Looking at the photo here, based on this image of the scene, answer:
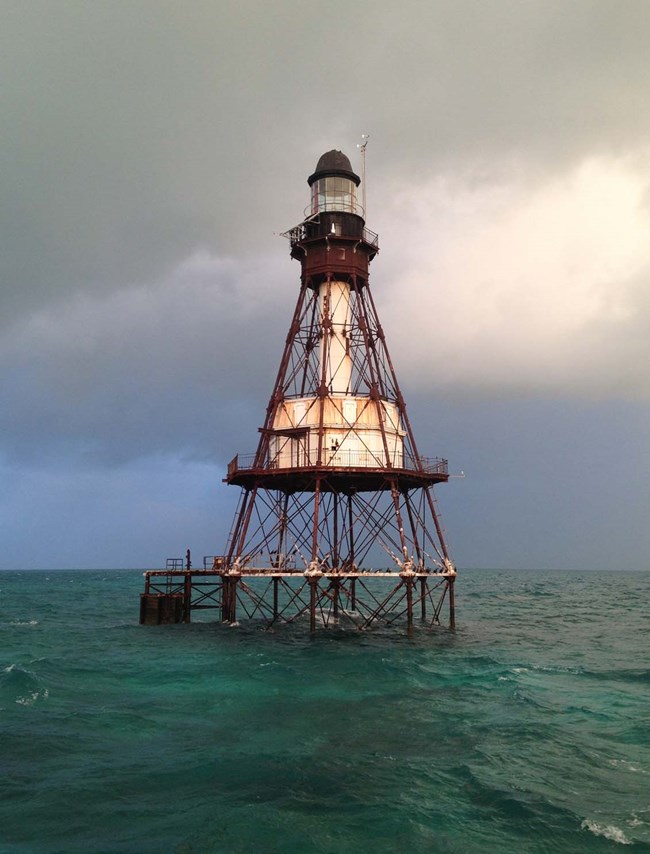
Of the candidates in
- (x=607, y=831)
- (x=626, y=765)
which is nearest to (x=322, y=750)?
(x=607, y=831)

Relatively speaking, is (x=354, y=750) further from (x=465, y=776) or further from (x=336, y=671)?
(x=336, y=671)

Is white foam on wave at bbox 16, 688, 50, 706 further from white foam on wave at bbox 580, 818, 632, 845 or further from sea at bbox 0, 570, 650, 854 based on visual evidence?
white foam on wave at bbox 580, 818, 632, 845

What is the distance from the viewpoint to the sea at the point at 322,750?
44.2ft

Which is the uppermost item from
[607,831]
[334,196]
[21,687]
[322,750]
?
[334,196]

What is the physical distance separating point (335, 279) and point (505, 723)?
31.8 metres

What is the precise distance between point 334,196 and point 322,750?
37.6 metres

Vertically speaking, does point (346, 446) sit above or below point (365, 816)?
above

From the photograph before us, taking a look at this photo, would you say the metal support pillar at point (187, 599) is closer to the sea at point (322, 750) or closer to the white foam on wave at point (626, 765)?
the sea at point (322, 750)

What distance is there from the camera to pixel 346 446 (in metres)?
42.4

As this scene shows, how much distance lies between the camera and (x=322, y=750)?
17953mm

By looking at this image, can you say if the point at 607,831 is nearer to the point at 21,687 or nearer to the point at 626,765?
the point at 626,765

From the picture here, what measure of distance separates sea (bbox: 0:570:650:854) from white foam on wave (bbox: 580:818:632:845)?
4 centimetres

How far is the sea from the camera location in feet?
44.2

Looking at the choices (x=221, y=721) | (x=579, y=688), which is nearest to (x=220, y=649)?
(x=221, y=721)
